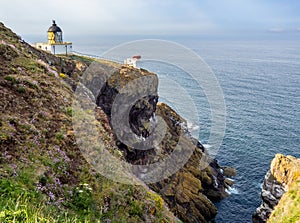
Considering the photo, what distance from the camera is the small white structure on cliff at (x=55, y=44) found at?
49.4m

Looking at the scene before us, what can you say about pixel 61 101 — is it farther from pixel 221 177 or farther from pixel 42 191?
pixel 221 177

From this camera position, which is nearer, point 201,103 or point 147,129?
point 147,129

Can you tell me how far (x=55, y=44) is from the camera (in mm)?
49406

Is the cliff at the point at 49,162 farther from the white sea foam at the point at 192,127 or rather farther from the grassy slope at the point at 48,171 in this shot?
the white sea foam at the point at 192,127

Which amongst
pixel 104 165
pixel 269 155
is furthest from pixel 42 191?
pixel 269 155

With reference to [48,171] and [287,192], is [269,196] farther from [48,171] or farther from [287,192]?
[48,171]

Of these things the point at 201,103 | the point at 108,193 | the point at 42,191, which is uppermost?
the point at 42,191

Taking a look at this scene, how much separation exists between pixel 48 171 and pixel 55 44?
135 ft

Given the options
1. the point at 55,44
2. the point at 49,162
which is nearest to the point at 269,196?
the point at 49,162

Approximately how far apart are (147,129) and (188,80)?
7241cm

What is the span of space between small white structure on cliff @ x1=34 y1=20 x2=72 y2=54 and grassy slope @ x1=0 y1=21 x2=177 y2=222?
101ft

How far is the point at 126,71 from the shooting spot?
149ft

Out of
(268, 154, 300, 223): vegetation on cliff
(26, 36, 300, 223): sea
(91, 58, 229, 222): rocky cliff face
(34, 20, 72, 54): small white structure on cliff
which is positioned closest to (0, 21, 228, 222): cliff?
(268, 154, 300, 223): vegetation on cliff

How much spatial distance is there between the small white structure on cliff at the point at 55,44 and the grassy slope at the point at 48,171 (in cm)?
3078
